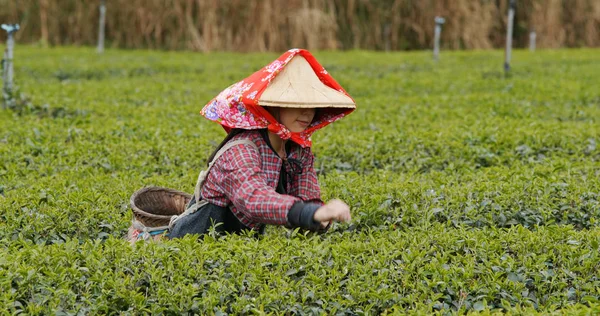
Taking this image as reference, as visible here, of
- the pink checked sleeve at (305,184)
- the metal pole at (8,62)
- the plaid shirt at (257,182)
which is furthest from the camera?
the metal pole at (8,62)

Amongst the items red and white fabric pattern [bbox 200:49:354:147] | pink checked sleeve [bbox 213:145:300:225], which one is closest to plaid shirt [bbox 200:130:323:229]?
pink checked sleeve [bbox 213:145:300:225]

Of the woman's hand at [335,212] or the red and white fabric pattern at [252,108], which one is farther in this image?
the red and white fabric pattern at [252,108]

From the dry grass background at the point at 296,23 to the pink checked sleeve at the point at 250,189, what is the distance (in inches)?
795

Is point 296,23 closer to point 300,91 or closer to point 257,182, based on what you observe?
point 300,91

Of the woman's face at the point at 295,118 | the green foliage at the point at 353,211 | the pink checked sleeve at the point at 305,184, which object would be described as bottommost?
the green foliage at the point at 353,211

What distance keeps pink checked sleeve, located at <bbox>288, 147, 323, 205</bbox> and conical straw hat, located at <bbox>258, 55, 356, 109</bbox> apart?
41 cm

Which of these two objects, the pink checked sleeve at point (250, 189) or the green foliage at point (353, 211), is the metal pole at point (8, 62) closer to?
the green foliage at point (353, 211)

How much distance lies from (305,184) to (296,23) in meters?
20.4

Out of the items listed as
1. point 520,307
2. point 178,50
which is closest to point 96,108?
Result: point 520,307

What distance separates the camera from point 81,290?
4.00m

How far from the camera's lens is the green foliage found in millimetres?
4023

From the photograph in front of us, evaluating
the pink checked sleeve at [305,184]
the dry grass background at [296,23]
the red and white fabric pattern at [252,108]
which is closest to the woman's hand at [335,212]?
the red and white fabric pattern at [252,108]

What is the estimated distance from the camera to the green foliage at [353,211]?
4.02m

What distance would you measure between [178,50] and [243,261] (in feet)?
70.9
